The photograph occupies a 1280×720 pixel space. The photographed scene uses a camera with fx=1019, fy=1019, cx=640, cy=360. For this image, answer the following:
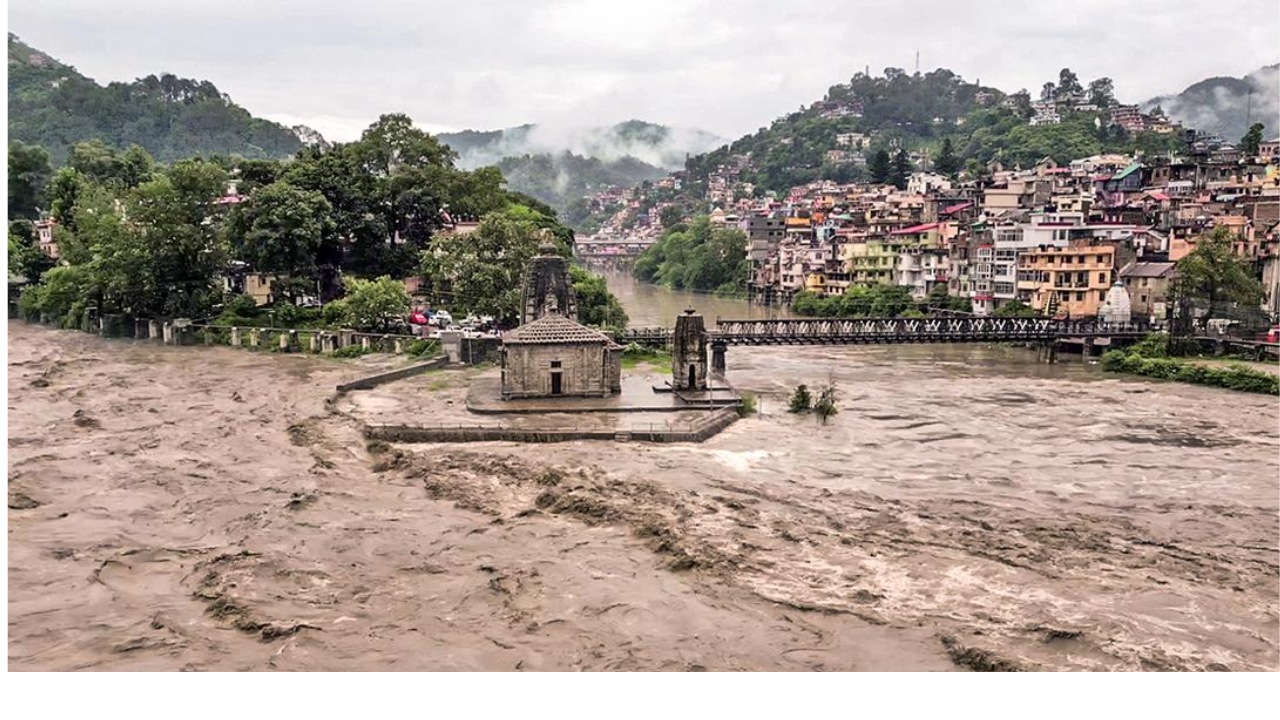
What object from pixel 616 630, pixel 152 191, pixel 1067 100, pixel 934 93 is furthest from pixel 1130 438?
pixel 934 93

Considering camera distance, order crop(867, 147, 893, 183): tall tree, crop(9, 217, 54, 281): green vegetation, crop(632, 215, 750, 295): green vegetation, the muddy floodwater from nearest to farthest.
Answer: the muddy floodwater
crop(9, 217, 54, 281): green vegetation
crop(632, 215, 750, 295): green vegetation
crop(867, 147, 893, 183): tall tree

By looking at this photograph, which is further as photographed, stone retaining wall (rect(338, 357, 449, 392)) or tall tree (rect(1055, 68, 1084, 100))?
tall tree (rect(1055, 68, 1084, 100))

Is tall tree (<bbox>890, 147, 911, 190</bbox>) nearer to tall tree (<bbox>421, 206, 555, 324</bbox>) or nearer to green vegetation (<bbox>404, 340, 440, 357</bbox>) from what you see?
tall tree (<bbox>421, 206, 555, 324</bbox>)

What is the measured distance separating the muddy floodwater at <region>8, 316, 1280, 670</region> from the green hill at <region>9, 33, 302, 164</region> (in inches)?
4286

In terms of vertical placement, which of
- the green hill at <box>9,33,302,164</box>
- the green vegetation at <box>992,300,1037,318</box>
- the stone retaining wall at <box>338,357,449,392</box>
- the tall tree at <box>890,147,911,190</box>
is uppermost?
the green hill at <box>9,33,302,164</box>

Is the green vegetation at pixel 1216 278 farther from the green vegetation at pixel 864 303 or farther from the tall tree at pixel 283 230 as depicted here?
the tall tree at pixel 283 230

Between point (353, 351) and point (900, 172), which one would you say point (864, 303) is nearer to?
point (353, 351)

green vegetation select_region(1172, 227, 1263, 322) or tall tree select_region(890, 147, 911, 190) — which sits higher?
tall tree select_region(890, 147, 911, 190)

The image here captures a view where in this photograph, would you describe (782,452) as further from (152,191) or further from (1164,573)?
(152,191)

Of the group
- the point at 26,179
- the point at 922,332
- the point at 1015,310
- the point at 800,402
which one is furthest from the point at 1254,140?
the point at 26,179

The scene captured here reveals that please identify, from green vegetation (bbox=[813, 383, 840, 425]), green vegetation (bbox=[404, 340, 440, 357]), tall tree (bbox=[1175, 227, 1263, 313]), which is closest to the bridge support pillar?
green vegetation (bbox=[813, 383, 840, 425])

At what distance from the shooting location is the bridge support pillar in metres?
31.2

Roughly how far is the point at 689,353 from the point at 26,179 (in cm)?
6222

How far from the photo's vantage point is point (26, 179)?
7231 centimetres
